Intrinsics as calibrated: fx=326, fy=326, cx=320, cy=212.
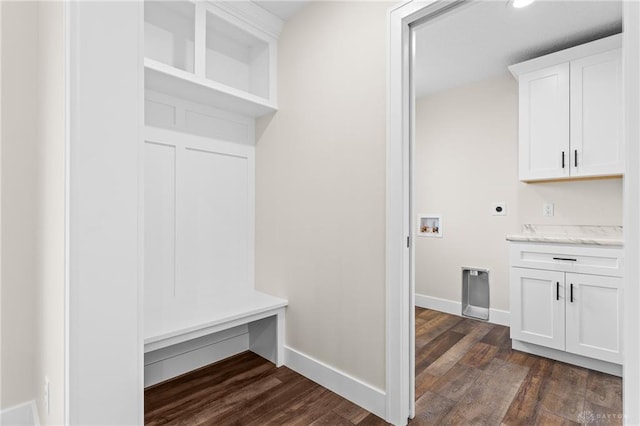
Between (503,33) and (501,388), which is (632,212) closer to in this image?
(501,388)

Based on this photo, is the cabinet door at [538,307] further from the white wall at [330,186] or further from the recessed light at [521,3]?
the recessed light at [521,3]

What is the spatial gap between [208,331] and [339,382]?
860 millimetres

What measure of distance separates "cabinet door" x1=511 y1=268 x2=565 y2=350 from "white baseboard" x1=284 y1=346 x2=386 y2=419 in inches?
60.1

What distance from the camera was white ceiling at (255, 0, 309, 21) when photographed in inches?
88.1

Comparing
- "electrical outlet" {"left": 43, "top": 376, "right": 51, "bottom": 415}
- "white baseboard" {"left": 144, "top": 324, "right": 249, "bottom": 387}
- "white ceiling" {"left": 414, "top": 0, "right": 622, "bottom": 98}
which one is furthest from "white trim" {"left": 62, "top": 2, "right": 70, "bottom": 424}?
"white ceiling" {"left": 414, "top": 0, "right": 622, "bottom": 98}

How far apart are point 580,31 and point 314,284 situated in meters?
2.80

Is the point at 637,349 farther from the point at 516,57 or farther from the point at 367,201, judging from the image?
the point at 516,57

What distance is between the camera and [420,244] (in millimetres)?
3975

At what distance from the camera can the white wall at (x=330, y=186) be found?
1.85 metres

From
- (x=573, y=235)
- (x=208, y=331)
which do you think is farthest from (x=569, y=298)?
(x=208, y=331)

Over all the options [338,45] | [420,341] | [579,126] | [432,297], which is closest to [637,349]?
[338,45]

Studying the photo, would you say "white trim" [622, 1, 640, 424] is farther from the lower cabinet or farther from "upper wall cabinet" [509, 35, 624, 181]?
"upper wall cabinet" [509, 35, 624, 181]

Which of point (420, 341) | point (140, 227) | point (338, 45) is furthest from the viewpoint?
point (420, 341)

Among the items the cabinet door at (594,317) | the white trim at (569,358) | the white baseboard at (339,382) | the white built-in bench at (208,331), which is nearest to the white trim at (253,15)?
the white built-in bench at (208,331)
